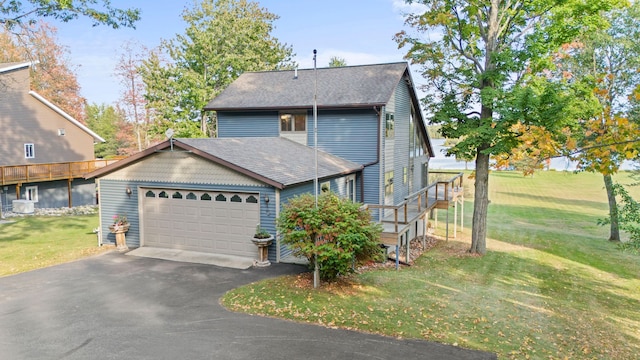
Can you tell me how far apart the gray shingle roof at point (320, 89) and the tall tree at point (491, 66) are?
208 cm

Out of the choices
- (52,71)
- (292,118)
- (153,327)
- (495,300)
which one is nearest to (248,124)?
(292,118)

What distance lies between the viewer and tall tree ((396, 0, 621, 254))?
1592cm

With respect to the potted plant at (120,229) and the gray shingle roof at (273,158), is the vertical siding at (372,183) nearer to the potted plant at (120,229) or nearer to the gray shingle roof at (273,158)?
the gray shingle roof at (273,158)

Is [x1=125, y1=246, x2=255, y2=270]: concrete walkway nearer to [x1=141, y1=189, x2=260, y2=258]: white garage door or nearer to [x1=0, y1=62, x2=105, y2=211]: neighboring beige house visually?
[x1=141, y1=189, x2=260, y2=258]: white garage door

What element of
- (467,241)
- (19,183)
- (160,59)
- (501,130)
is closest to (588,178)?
(467,241)

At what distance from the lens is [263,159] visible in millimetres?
14938

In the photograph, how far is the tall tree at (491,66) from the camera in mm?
15922

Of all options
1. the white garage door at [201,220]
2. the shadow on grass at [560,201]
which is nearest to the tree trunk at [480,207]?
the white garage door at [201,220]

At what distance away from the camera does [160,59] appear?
4141cm

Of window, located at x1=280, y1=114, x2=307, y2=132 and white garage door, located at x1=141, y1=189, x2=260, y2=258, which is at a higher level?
window, located at x1=280, y1=114, x2=307, y2=132

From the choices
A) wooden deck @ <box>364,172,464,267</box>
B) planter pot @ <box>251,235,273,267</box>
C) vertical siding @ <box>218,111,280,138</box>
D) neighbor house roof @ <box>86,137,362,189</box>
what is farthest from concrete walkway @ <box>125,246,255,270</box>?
vertical siding @ <box>218,111,280,138</box>

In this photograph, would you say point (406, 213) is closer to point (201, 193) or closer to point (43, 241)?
point (201, 193)

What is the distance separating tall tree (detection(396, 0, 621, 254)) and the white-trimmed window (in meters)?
24.0

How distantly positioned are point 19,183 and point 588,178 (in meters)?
69.5
